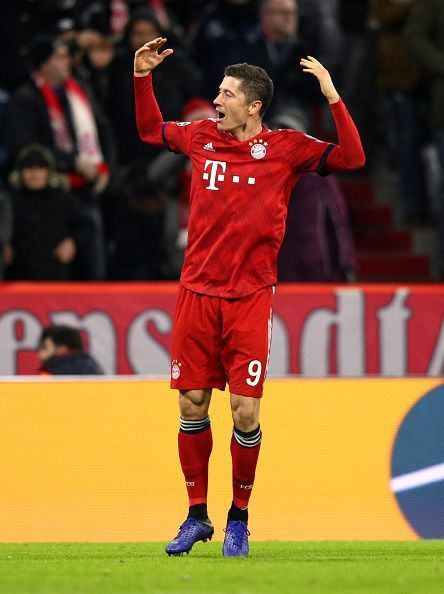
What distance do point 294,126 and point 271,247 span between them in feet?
14.9

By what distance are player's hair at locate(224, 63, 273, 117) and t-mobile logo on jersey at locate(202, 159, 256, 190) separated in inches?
13.4

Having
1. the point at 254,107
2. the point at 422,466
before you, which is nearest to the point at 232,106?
the point at 254,107

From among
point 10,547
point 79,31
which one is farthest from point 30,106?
point 10,547

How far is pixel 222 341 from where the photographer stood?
7906 millimetres

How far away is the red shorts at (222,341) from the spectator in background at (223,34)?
646cm

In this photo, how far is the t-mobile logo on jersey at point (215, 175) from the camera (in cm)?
784

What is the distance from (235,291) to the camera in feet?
25.7

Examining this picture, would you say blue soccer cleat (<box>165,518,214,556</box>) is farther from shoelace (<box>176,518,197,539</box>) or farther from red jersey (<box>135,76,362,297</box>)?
red jersey (<box>135,76,362,297</box>)

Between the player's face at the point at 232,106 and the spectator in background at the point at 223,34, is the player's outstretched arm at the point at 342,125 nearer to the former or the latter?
the player's face at the point at 232,106

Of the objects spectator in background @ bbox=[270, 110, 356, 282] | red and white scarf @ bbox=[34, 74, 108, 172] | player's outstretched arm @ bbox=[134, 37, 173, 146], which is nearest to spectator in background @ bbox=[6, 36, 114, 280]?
red and white scarf @ bbox=[34, 74, 108, 172]

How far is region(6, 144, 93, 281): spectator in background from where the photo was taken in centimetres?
1237

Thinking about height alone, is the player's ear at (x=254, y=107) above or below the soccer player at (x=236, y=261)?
above

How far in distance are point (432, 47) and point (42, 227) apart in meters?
3.69

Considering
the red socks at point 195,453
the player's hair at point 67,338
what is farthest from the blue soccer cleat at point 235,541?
the player's hair at point 67,338
